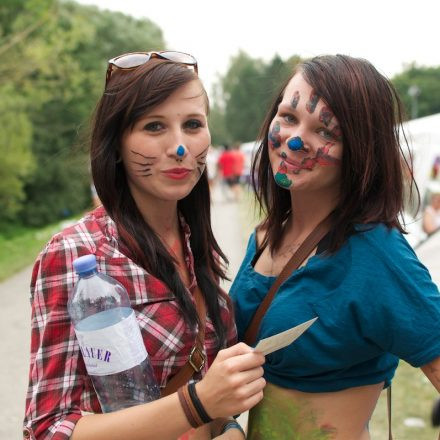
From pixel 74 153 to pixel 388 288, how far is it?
4.07ft

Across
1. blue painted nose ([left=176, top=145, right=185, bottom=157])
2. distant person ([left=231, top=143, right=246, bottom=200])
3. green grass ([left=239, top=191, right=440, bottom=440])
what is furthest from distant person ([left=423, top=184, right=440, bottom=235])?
distant person ([left=231, top=143, right=246, bottom=200])

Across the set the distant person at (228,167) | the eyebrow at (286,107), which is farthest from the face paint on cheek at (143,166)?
the distant person at (228,167)

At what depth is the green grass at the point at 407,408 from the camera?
3768mm

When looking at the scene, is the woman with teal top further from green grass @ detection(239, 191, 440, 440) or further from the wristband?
green grass @ detection(239, 191, 440, 440)

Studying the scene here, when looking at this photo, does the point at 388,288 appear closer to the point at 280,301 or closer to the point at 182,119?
the point at 280,301

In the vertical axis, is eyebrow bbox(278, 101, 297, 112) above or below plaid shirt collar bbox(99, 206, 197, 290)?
above

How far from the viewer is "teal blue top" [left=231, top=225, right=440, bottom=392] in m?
1.60

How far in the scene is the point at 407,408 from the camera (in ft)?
13.6

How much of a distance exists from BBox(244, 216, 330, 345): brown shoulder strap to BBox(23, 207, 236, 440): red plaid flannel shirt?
0.27 meters

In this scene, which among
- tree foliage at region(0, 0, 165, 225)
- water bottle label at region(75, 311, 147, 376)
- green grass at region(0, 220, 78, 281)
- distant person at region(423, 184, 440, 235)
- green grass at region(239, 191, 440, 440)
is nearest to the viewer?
water bottle label at region(75, 311, 147, 376)

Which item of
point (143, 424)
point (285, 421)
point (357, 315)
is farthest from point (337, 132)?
A: point (143, 424)

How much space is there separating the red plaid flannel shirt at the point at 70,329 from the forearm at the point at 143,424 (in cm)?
6

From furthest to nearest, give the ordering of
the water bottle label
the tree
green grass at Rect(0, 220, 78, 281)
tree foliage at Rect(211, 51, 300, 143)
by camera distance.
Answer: tree foliage at Rect(211, 51, 300, 143) → the tree → green grass at Rect(0, 220, 78, 281) → the water bottle label

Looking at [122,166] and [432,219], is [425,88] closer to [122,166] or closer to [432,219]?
[432,219]
